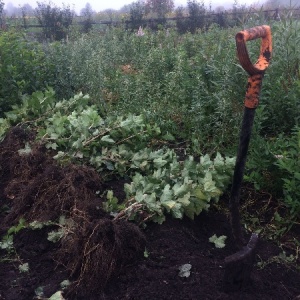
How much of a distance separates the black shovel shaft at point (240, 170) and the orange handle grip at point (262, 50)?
219 mm

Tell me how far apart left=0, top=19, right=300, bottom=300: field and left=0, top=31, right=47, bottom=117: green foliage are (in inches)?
1.2

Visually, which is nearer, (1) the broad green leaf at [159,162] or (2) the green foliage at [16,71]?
(1) the broad green leaf at [159,162]

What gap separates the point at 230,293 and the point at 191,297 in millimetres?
214

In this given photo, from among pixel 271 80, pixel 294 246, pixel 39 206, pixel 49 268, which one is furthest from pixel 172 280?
→ pixel 271 80

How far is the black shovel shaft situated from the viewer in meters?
2.29

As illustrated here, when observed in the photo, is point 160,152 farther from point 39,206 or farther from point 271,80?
point 271,80

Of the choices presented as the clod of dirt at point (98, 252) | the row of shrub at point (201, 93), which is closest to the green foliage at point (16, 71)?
the row of shrub at point (201, 93)

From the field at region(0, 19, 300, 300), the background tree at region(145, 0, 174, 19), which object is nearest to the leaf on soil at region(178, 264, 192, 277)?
the field at region(0, 19, 300, 300)

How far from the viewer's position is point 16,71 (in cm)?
518

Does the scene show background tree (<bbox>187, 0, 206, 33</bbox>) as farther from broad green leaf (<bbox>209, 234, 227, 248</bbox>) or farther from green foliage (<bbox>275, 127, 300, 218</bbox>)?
broad green leaf (<bbox>209, 234, 227, 248</bbox>)

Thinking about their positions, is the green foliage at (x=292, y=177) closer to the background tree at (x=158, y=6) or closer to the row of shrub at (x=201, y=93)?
the row of shrub at (x=201, y=93)

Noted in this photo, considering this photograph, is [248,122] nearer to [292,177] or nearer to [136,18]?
[292,177]

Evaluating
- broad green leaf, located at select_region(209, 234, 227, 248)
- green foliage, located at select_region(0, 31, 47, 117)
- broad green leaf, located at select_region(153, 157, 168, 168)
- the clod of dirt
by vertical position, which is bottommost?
broad green leaf, located at select_region(209, 234, 227, 248)

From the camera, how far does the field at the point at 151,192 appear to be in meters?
2.38
